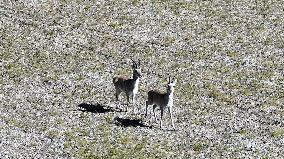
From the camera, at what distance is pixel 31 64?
1986 inches

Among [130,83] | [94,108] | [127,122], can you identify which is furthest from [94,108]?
[130,83]

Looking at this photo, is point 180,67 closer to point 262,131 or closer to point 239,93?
point 239,93

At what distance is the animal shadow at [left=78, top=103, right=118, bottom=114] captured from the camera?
42.7 meters

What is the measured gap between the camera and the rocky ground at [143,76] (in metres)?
38.7

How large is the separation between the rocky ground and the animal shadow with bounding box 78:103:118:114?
0.08 meters

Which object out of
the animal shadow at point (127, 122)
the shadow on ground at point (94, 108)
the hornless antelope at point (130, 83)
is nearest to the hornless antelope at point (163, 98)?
the hornless antelope at point (130, 83)

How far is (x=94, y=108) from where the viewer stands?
141 feet

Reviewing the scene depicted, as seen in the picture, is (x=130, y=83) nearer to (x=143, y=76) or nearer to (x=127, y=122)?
(x=127, y=122)

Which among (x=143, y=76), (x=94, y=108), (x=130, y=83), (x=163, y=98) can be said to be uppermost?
(x=130, y=83)

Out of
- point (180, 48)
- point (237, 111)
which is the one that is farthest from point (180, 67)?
point (237, 111)

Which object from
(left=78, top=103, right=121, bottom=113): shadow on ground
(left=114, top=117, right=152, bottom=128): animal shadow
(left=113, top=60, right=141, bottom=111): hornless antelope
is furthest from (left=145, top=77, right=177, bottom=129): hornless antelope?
(left=78, top=103, right=121, bottom=113): shadow on ground

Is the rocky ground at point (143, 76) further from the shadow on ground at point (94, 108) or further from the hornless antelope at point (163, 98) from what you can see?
the hornless antelope at point (163, 98)

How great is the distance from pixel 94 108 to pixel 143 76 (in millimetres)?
7337

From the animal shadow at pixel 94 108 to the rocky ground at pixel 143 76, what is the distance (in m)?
0.08
